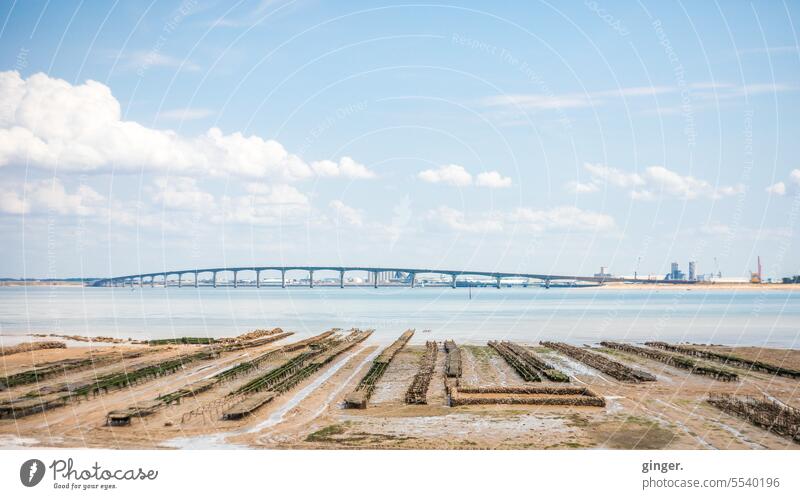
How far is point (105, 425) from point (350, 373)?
18659 mm

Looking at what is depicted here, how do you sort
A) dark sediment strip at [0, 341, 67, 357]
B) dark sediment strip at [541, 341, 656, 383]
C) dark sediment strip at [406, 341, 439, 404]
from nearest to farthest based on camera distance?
dark sediment strip at [406, 341, 439, 404], dark sediment strip at [541, 341, 656, 383], dark sediment strip at [0, 341, 67, 357]

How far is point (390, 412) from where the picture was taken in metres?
32.8

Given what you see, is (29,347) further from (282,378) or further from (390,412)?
(390,412)

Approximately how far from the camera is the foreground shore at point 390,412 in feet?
91.2

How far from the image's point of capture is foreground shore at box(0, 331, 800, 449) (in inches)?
1094

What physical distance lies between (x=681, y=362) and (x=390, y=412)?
85.8 ft

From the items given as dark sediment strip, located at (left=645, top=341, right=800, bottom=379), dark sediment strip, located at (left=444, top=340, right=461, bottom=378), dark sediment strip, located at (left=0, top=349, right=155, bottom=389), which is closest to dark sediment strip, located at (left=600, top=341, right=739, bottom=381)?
dark sediment strip, located at (left=645, top=341, right=800, bottom=379)
